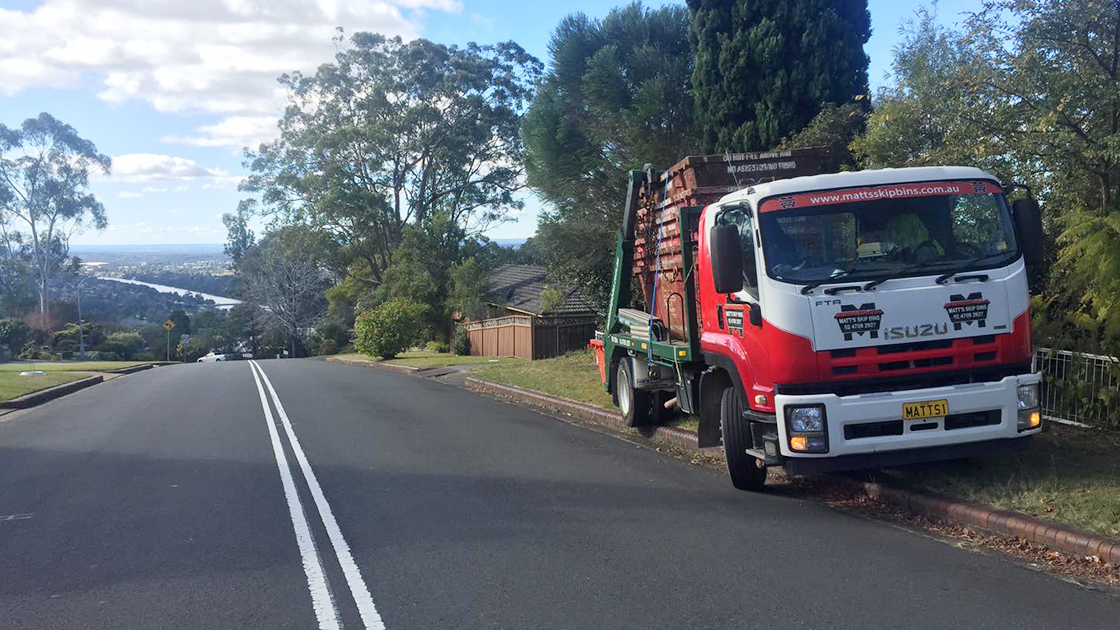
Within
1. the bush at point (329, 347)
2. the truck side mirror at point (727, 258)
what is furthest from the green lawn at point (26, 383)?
the bush at point (329, 347)

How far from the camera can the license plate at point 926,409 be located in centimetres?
714

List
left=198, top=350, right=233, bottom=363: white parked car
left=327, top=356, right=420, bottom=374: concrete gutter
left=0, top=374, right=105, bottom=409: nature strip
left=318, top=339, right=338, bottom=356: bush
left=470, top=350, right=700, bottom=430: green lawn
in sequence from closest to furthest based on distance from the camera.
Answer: left=470, top=350, right=700, bottom=430: green lawn
left=0, top=374, right=105, bottom=409: nature strip
left=327, top=356, right=420, bottom=374: concrete gutter
left=318, top=339, right=338, bottom=356: bush
left=198, top=350, right=233, bottom=363: white parked car

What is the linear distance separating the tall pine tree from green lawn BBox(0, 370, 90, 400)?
1465cm

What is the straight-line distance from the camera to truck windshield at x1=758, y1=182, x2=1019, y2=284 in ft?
24.7

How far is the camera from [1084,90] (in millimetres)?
8938

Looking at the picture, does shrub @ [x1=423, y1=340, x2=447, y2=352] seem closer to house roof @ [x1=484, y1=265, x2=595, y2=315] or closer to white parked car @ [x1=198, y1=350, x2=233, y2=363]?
house roof @ [x1=484, y1=265, x2=595, y2=315]

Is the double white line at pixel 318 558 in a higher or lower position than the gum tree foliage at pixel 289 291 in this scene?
lower

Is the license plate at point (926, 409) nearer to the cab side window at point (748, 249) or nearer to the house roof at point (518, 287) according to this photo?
the cab side window at point (748, 249)

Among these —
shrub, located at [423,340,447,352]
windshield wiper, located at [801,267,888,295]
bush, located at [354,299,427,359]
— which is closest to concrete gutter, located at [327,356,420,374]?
bush, located at [354,299,427,359]

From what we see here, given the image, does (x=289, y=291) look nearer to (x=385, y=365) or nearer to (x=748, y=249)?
(x=385, y=365)

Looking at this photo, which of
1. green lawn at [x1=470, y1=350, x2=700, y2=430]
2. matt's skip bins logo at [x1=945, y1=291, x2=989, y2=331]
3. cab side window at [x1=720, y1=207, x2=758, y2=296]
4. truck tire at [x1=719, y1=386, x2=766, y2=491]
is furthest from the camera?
green lawn at [x1=470, y1=350, x2=700, y2=430]

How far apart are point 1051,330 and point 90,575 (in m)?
9.29

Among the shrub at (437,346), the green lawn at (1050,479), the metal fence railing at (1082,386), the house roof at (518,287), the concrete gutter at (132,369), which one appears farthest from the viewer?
the house roof at (518,287)

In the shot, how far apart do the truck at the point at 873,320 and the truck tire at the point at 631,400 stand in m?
3.54
